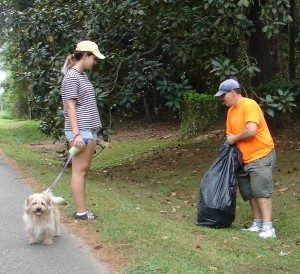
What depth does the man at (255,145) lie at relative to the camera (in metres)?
6.10

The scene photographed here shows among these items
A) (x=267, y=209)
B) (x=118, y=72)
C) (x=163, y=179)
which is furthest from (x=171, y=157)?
(x=267, y=209)

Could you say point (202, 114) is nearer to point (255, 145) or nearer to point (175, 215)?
point (175, 215)

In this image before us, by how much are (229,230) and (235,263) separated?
1598 millimetres

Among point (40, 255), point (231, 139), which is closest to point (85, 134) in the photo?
point (40, 255)

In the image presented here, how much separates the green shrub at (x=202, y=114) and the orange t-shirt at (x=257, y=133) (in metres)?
10.3

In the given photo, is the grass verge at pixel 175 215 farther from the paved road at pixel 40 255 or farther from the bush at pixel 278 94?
the bush at pixel 278 94

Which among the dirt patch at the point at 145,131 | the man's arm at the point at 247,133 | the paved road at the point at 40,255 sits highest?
the man's arm at the point at 247,133

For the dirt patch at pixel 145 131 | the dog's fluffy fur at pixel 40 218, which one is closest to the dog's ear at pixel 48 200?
the dog's fluffy fur at pixel 40 218

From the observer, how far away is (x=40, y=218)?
516 centimetres

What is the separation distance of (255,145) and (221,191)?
29.4 inches

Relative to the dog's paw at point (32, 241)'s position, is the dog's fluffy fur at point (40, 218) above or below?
above

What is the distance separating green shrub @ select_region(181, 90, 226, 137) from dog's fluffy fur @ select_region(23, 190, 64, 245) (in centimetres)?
1168

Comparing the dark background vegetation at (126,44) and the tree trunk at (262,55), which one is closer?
→ the dark background vegetation at (126,44)

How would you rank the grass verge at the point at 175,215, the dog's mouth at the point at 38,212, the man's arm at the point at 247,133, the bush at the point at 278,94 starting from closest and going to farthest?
the grass verge at the point at 175,215 < the dog's mouth at the point at 38,212 < the man's arm at the point at 247,133 < the bush at the point at 278,94
